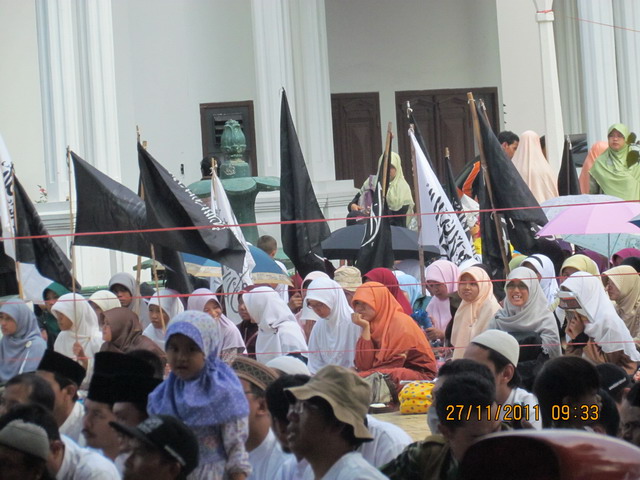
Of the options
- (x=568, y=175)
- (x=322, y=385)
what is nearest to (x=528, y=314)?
(x=322, y=385)

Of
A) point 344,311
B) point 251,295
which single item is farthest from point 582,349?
point 251,295

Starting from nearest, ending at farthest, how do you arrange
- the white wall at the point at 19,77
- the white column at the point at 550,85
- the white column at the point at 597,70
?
1. the white column at the point at 550,85
2. the white column at the point at 597,70
3. the white wall at the point at 19,77

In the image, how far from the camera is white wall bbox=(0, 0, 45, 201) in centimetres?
1966

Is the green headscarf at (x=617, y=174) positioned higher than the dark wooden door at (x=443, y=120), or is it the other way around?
the dark wooden door at (x=443, y=120)

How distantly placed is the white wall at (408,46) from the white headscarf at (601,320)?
43.8 ft

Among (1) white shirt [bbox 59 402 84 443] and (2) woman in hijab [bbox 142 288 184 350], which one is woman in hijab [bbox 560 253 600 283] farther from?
(1) white shirt [bbox 59 402 84 443]

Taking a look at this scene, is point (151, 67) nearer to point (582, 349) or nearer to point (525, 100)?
point (525, 100)

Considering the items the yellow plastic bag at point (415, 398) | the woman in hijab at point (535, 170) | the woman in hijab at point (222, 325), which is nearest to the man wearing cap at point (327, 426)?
the yellow plastic bag at point (415, 398)

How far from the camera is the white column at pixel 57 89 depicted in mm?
16859

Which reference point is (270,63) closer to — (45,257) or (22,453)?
(45,257)

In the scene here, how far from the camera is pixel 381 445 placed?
5047 millimetres

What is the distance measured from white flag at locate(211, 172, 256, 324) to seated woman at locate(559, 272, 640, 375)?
243cm

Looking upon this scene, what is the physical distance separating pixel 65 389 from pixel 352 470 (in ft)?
6.55

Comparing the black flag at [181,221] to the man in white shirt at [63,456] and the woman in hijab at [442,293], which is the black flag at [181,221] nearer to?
the woman in hijab at [442,293]
